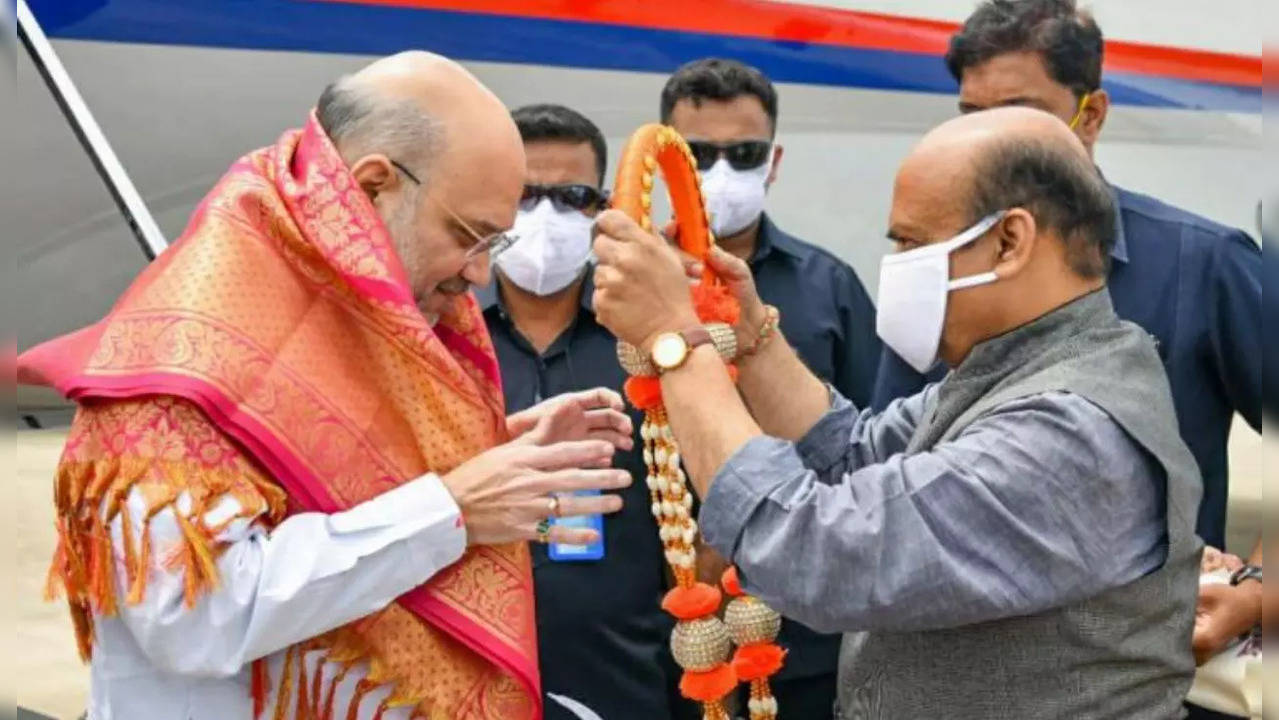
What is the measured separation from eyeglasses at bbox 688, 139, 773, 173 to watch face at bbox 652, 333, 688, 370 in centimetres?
184

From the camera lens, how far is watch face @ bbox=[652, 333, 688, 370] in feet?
6.91

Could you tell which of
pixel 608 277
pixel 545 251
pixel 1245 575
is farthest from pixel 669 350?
pixel 545 251

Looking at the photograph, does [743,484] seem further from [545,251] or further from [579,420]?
[545,251]

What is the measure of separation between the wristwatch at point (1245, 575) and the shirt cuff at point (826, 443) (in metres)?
0.68

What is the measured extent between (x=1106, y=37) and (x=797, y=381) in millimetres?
3835

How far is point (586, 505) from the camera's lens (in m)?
2.25

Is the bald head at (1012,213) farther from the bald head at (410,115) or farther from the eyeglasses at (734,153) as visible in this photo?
the eyeglasses at (734,153)

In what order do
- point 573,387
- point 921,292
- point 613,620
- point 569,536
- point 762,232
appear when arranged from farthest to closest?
1. point 762,232
2. point 573,387
3. point 613,620
4. point 569,536
5. point 921,292

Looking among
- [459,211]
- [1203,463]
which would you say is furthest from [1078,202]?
[1203,463]

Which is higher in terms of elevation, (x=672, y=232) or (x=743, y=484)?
(x=672, y=232)

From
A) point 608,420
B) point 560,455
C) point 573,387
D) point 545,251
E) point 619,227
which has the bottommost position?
point 573,387

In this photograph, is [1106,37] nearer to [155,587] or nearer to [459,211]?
[459,211]

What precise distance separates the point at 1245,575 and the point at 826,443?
736 mm

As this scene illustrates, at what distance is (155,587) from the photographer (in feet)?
6.54
